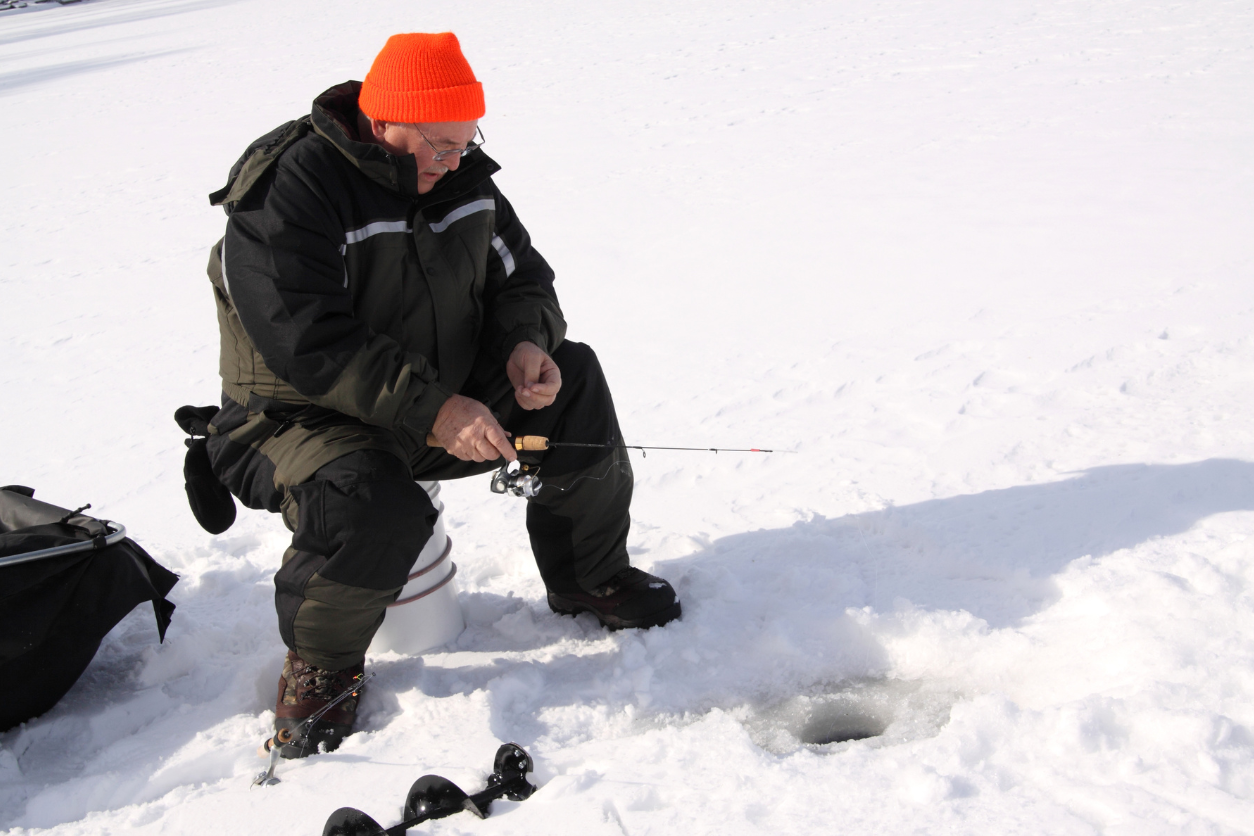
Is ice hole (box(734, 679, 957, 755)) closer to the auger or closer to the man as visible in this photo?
the man

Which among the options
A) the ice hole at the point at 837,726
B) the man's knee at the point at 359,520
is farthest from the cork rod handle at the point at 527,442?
the ice hole at the point at 837,726

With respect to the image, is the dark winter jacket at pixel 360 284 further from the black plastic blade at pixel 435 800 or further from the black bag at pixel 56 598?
the black plastic blade at pixel 435 800

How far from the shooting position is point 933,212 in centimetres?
539

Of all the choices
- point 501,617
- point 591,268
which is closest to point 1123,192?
point 591,268

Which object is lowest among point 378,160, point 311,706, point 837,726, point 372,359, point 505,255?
point 837,726

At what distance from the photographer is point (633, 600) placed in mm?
2557

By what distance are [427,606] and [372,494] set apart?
0.57 meters

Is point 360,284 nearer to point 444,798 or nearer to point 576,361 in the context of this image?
point 576,361

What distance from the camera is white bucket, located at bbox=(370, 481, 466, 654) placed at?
8.23 feet

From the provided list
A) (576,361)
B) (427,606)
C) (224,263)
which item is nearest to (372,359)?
(224,263)

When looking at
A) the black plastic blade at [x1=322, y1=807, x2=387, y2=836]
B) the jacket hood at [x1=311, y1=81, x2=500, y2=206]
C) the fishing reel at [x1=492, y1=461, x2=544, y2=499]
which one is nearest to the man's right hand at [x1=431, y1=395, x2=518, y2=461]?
the fishing reel at [x1=492, y1=461, x2=544, y2=499]

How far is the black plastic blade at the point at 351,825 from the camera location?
1.83 meters

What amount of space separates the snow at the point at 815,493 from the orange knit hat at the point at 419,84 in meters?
1.38

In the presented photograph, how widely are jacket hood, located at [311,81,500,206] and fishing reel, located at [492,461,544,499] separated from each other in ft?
2.21
